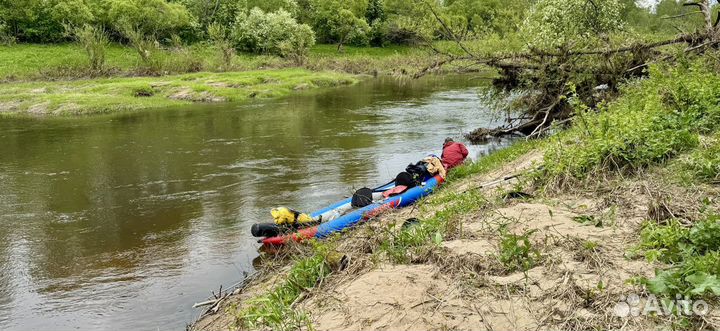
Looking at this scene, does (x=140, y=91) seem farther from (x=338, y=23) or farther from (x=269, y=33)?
(x=338, y=23)

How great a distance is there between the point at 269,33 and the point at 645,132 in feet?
157

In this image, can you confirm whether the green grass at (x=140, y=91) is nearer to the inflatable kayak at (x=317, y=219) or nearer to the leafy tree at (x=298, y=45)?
the leafy tree at (x=298, y=45)

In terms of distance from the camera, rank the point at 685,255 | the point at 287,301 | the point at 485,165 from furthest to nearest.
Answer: the point at 485,165 → the point at 287,301 → the point at 685,255

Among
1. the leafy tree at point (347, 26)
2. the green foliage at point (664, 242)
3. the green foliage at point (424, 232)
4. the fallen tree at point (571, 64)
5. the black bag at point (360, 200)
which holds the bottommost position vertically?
the black bag at point (360, 200)

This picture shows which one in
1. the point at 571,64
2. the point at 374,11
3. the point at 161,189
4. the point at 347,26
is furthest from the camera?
the point at 374,11

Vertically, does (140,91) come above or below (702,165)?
below

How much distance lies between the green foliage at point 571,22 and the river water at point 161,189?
10.3ft

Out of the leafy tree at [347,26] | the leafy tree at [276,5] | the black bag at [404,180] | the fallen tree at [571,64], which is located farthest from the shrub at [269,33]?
the black bag at [404,180]

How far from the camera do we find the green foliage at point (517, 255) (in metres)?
4.84

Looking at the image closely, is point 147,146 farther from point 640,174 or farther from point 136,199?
point 640,174

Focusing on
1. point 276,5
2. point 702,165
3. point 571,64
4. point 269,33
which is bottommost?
point 702,165

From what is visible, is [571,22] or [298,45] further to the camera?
[298,45]

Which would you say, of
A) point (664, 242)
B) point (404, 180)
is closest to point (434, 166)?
point (404, 180)

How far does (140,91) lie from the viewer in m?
31.9
